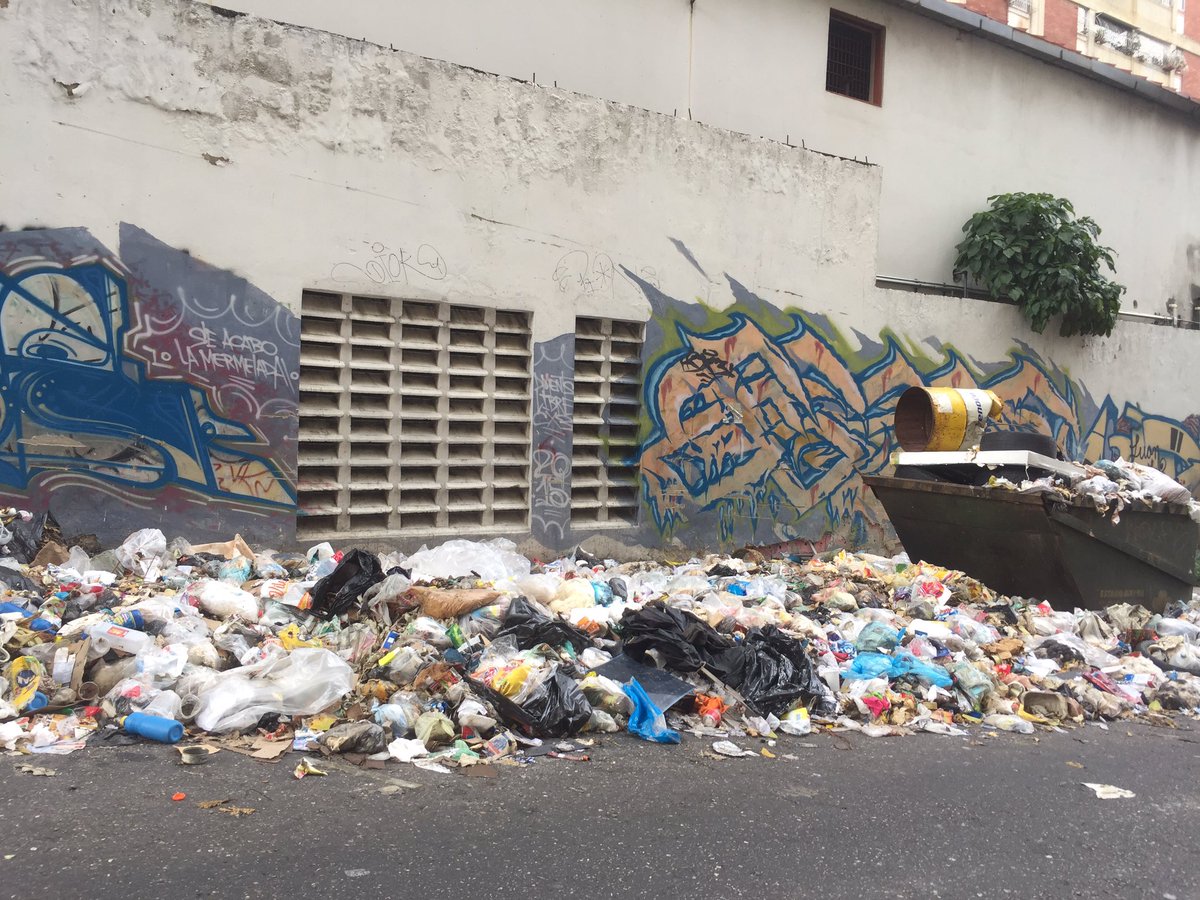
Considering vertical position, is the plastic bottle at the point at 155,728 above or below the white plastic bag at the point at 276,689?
below

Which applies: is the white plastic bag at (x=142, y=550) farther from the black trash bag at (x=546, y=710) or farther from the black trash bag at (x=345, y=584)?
the black trash bag at (x=546, y=710)

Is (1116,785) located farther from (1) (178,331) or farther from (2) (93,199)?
(2) (93,199)

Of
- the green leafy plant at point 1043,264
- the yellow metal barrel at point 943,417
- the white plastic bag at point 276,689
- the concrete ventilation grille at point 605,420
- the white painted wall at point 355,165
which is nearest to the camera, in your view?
the white plastic bag at point 276,689

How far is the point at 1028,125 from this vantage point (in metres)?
13.5

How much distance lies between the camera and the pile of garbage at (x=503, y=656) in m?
4.55

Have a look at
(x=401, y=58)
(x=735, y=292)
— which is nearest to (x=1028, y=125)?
(x=735, y=292)

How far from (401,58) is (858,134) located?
6.60 metres

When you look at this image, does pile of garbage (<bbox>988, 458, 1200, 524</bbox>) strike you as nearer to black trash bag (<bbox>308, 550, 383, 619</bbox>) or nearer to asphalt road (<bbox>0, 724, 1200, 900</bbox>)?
asphalt road (<bbox>0, 724, 1200, 900</bbox>)

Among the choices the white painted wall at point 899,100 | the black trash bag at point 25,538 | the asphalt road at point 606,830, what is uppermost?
the white painted wall at point 899,100

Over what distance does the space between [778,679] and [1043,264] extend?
804cm

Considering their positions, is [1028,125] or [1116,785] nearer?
[1116,785]

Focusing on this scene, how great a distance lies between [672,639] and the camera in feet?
17.9

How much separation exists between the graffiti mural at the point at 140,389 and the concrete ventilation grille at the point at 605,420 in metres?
2.39

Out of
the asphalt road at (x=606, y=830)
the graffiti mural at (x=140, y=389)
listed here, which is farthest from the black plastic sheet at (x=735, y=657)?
the graffiti mural at (x=140, y=389)
